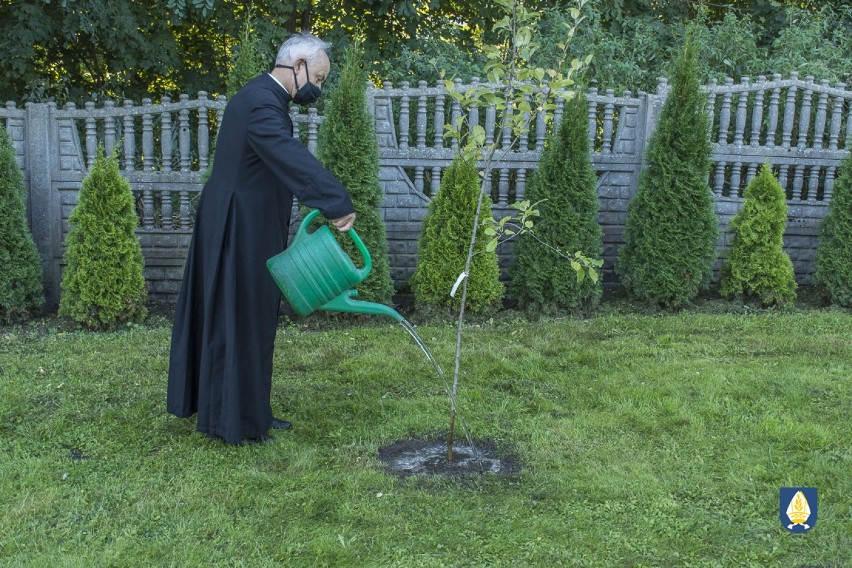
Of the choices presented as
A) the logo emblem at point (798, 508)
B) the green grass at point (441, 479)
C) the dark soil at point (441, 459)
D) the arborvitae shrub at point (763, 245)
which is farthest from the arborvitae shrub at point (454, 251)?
the logo emblem at point (798, 508)

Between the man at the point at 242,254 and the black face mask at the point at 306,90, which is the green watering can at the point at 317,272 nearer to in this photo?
the man at the point at 242,254

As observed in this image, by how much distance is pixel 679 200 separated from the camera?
7.04 metres

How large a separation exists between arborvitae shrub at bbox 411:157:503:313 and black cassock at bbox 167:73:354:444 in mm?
2845

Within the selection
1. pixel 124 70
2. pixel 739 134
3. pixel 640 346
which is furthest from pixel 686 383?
pixel 124 70

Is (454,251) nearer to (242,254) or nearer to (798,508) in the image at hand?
(242,254)

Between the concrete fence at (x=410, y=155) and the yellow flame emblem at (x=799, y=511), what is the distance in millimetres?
4486

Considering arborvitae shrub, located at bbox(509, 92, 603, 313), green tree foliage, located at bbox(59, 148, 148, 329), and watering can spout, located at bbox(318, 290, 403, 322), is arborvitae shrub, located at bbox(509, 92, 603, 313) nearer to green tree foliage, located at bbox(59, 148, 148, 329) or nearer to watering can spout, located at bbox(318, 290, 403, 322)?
green tree foliage, located at bbox(59, 148, 148, 329)

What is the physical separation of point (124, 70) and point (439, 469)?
23.8 ft

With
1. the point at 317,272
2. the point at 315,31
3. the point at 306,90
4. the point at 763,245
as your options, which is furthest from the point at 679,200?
the point at 315,31

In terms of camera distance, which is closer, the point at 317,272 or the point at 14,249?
the point at 317,272

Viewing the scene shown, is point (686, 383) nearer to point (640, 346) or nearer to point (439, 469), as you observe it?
point (640, 346)

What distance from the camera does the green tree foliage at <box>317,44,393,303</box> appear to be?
6.82m

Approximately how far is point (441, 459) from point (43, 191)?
5.04 meters

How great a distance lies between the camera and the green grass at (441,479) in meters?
3.16
